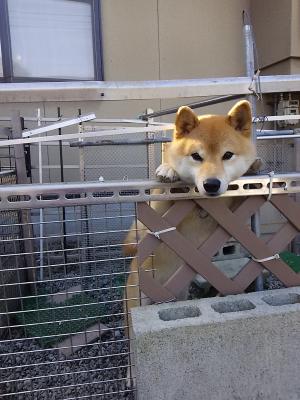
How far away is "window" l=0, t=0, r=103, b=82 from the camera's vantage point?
4820 mm

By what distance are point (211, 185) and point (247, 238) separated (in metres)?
0.35

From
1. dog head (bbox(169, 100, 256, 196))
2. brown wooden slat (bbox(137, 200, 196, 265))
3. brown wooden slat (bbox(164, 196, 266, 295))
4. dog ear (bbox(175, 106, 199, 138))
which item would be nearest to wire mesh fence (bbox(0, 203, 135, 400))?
brown wooden slat (bbox(137, 200, 196, 265))

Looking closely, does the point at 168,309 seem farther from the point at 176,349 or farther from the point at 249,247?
the point at 249,247

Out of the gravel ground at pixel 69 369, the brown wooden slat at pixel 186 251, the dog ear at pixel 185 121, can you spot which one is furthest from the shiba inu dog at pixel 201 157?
the gravel ground at pixel 69 369

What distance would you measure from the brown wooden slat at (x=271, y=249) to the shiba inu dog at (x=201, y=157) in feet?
0.86

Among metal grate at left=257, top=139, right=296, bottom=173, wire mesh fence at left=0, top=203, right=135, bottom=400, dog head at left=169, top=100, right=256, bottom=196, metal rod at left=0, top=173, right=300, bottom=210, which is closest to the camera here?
metal rod at left=0, top=173, right=300, bottom=210

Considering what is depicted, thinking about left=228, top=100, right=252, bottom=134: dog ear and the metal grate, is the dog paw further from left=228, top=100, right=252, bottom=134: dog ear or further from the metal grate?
the metal grate

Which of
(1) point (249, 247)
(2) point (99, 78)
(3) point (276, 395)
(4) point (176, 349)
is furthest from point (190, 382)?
(2) point (99, 78)

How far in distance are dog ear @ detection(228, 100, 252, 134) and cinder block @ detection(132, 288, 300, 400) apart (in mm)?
→ 872

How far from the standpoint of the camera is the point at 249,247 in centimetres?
173

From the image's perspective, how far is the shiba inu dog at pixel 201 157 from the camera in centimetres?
171

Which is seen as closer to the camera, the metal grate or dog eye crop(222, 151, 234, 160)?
dog eye crop(222, 151, 234, 160)

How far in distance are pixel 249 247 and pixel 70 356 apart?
153cm

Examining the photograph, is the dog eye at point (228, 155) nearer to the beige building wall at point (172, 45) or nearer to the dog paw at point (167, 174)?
the dog paw at point (167, 174)
